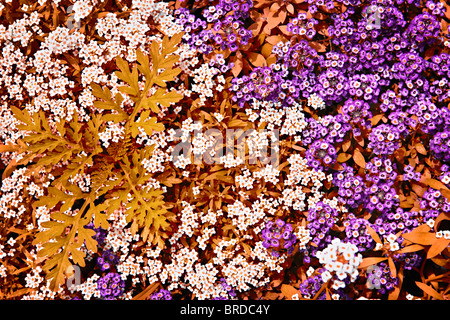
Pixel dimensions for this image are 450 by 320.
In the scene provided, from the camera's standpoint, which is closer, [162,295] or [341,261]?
[341,261]

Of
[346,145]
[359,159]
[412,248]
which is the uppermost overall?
[346,145]

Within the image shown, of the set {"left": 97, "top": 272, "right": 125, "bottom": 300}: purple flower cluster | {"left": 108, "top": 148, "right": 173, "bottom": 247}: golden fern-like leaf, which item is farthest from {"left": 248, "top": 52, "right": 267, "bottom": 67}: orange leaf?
{"left": 97, "top": 272, "right": 125, "bottom": 300}: purple flower cluster

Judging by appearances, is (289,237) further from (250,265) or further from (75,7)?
(75,7)

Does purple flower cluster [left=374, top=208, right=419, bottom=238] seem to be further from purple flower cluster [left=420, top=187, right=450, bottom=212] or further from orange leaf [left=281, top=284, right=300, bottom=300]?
orange leaf [left=281, top=284, right=300, bottom=300]

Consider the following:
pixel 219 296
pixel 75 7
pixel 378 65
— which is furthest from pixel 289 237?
pixel 75 7

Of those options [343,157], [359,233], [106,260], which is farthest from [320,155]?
[106,260]

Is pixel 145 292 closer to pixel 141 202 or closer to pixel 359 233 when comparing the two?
pixel 141 202
